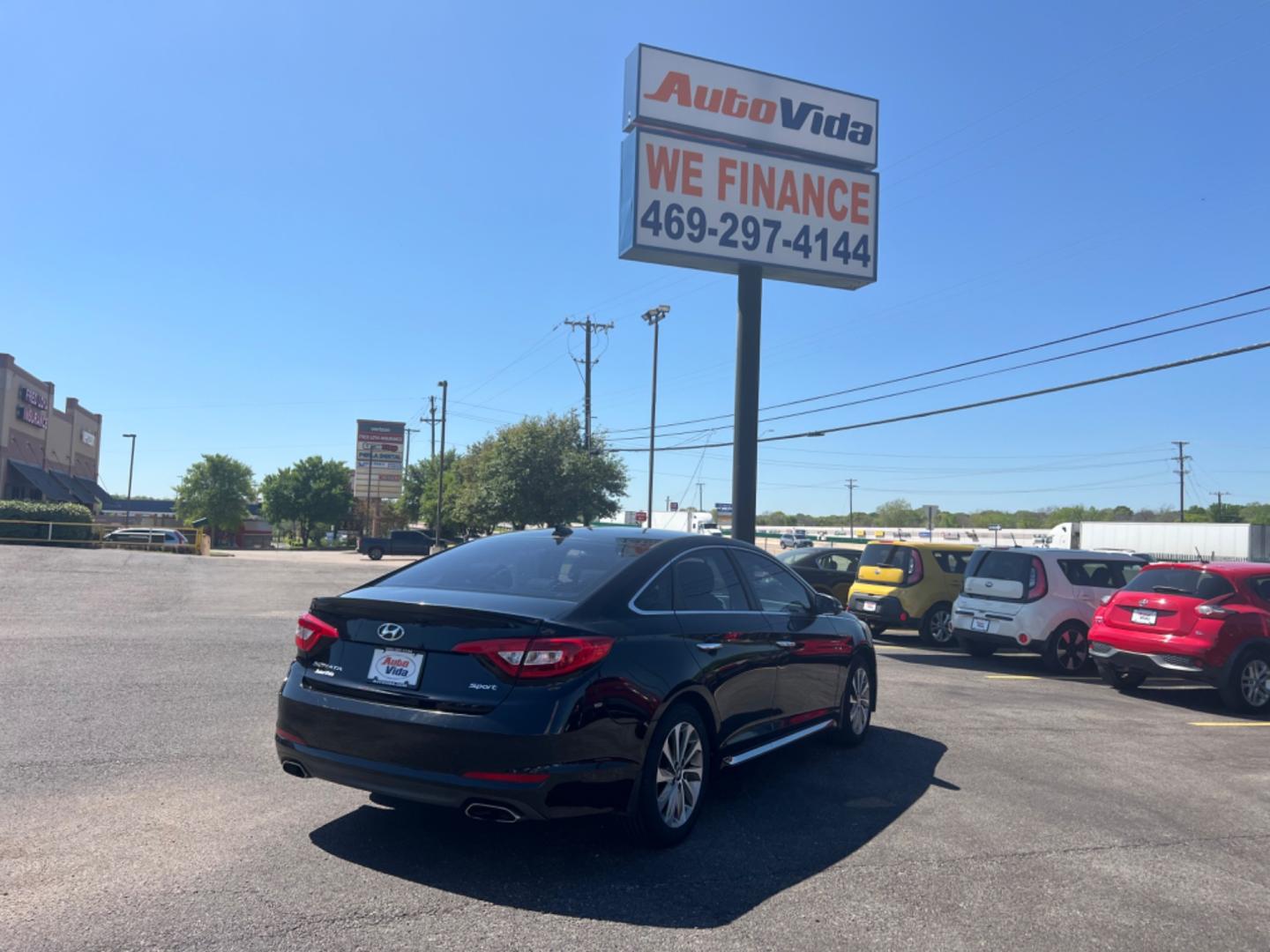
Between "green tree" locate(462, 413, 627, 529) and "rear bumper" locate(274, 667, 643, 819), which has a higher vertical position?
"green tree" locate(462, 413, 627, 529)

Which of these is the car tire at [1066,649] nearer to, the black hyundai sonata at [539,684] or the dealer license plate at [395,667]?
the black hyundai sonata at [539,684]

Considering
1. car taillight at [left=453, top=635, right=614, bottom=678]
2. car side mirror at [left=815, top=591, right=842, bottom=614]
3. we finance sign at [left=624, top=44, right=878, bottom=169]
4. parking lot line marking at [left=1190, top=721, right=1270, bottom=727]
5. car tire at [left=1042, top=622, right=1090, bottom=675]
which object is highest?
we finance sign at [left=624, top=44, right=878, bottom=169]

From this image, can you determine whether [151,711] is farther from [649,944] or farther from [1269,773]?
[1269,773]

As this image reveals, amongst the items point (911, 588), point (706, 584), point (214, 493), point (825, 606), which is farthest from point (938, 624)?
point (214, 493)

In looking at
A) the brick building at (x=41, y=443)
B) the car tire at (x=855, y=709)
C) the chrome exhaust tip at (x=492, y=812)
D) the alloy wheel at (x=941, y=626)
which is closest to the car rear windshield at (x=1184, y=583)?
the alloy wheel at (x=941, y=626)

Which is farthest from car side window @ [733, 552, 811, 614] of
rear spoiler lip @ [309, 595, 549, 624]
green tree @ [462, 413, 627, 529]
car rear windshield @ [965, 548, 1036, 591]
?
green tree @ [462, 413, 627, 529]

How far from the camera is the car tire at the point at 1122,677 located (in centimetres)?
1108

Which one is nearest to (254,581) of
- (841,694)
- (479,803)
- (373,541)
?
(841,694)

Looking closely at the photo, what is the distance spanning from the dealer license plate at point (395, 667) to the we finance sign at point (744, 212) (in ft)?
58.0

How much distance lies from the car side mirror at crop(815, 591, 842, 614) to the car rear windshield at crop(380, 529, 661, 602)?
174cm

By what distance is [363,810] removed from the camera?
16.9 feet

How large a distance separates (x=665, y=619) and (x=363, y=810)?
192 cm

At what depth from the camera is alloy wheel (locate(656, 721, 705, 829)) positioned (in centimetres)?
471

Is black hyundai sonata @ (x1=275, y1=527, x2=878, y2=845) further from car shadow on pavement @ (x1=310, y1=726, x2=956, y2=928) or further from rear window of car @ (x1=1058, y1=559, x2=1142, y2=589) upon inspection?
→ rear window of car @ (x1=1058, y1=559, x2=1142, y2=589)
